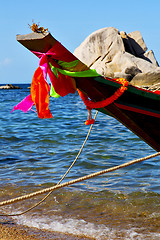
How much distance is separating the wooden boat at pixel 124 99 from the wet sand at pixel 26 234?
1230 mm

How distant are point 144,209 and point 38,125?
7.28 m

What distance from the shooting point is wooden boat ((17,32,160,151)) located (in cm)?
235

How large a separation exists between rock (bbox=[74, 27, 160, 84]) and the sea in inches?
858

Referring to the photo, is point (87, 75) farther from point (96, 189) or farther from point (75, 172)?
point (75, 172)

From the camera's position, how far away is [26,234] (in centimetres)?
318

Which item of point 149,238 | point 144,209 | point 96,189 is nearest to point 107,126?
point 96,189

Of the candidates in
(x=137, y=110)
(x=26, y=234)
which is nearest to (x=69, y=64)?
(x=137, y=110)

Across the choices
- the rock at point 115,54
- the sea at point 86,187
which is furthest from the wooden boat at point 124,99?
the rock at point 115,54

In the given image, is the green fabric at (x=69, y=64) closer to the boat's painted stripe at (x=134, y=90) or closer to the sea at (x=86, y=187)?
the boat's painted stripe at (x=134, y=90)

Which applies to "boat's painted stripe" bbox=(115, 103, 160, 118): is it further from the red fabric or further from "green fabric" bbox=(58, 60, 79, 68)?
the red fabric

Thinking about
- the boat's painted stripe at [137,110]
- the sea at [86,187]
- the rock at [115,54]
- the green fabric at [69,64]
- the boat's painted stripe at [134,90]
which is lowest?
the rock at [115,54]

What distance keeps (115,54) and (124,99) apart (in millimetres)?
29874

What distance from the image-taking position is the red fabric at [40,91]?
2.43 meters

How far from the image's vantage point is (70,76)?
250cm
